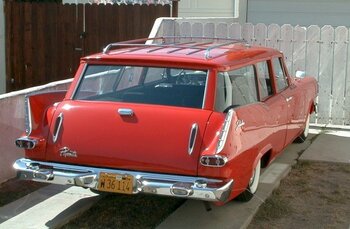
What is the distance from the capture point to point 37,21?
11180 mm

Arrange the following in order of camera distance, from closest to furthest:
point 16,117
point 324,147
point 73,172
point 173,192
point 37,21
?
point 173,192 < point 73,172 < point 16,117 < point 324,147 < point 37,21

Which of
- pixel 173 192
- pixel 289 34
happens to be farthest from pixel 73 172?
pixel 289 34

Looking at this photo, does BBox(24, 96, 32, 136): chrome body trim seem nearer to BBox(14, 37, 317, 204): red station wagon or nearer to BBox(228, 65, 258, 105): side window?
BBox(14, 37, 317, 204): red station wagon

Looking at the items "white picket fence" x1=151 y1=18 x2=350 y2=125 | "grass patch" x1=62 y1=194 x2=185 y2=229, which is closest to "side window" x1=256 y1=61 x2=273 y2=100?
"grass patch" x1=62 y1=194 x2=185 y2=229

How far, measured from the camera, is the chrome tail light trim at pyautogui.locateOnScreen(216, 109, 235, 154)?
175 inches

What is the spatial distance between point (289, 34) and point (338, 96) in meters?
1.22

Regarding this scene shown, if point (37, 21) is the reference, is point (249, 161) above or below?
below

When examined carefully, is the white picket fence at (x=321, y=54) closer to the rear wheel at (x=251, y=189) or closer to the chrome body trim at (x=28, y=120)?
the rear wheel at (x=251, y=189)

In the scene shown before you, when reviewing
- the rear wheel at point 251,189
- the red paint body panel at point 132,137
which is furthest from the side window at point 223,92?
the rear wheel at point 251,189

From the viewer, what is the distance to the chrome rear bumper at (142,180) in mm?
4379

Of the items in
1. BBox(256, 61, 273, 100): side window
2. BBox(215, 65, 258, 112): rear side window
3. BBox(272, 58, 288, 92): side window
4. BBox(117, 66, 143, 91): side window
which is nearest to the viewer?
BBox(215, 65, 258, 112): rear side window

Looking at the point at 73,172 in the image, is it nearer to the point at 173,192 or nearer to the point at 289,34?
the point at 173,192

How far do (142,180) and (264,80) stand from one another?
2049mm

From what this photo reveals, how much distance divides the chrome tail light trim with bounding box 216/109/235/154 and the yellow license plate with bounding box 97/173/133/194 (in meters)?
0.72
